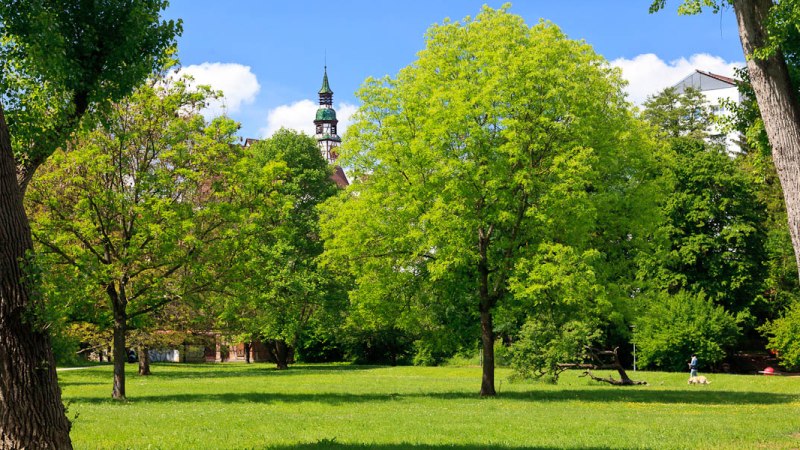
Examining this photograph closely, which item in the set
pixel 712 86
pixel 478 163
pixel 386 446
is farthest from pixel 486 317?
pixel 712 86

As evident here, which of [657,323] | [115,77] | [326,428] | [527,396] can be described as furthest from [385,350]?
[115,77]

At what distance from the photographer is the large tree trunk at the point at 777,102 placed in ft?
37.0

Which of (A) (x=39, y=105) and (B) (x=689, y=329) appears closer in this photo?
(A) (x=39, y=105)

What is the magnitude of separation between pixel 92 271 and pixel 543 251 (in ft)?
47.8

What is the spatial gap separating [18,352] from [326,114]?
190m

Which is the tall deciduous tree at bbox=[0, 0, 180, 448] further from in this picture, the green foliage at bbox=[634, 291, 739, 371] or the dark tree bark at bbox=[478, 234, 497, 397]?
the green foliage at bbox=[634, 291, 739, 371]

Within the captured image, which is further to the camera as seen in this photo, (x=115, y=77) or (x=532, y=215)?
(x=532, y=215)

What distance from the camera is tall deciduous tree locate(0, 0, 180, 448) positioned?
10039mm

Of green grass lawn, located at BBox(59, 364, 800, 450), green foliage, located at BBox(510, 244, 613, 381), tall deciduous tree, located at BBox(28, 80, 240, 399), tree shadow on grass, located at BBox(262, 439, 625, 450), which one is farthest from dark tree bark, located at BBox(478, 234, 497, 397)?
tree shadow on grass, located at BBox(262, 439, 625, 450)

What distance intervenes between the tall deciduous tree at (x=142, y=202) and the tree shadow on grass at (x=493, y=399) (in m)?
2.61

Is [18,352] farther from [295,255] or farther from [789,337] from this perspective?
[295,255]

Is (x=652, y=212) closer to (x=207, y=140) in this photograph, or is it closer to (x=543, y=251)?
(x=543, y=251)

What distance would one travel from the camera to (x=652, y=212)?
30453mm

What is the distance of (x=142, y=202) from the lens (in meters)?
26.7
